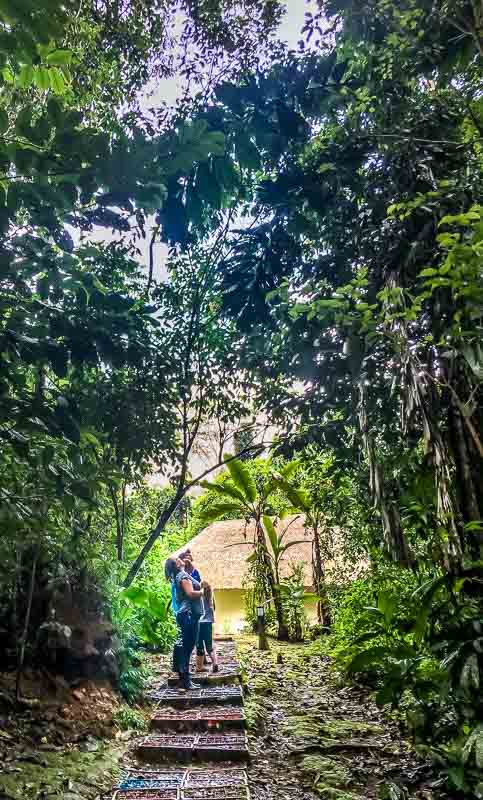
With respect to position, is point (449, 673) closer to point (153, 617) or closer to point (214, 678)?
point (214, 678)

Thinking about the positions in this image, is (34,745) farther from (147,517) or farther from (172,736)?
(147,517)

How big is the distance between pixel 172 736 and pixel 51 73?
4566mm

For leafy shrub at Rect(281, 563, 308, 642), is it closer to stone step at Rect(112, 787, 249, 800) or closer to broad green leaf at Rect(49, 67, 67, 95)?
stone step at Rect(112, 787, 249, 800)

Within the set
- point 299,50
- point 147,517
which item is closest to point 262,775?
point 299,50

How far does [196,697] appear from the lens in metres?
5.00

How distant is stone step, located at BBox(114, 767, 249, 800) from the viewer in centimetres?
299

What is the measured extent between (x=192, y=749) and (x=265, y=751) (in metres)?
0.74

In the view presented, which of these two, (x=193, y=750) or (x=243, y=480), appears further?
(x=243, y=480)

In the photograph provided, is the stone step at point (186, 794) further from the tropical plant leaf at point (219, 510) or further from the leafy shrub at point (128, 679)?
the tropical plant leaf at point (219, 510)

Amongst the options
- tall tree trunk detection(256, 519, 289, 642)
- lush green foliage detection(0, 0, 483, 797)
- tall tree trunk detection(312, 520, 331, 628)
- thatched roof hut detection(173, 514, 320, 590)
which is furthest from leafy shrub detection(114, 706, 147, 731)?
thatched roof hut detection(173, 514, 320, 590)

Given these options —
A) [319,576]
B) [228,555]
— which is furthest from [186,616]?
[228,555]

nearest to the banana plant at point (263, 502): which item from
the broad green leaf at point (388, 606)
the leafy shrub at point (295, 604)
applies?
the leafy shrub at point (295, 604)

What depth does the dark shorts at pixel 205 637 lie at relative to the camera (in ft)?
20.6

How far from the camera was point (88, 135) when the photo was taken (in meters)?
1.40
